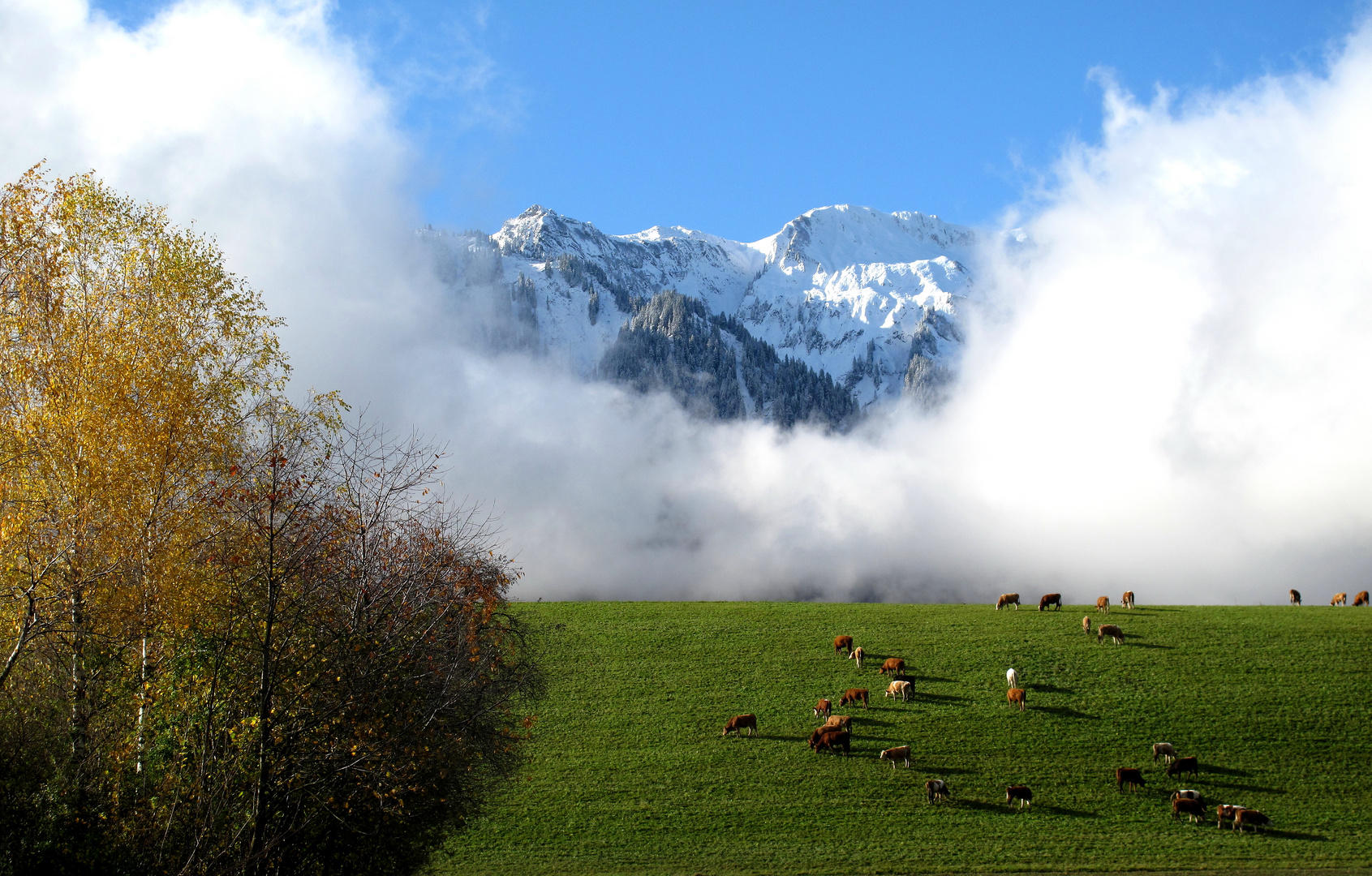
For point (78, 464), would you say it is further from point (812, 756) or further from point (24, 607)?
point (812, 756)

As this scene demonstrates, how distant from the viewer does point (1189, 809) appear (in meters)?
34.2

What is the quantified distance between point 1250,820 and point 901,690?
1593 centimetres

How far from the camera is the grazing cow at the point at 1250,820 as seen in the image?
108ft

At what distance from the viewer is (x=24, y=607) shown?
18688mm

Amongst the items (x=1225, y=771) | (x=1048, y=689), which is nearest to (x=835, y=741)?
(x=1048, y=689)

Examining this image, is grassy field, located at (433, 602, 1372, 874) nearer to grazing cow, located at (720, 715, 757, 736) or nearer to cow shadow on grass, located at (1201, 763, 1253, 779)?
cow shadow on grass, located at (1201, 763, 1253, 779)

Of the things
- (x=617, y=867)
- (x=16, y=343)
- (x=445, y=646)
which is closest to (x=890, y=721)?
(x=617, y=867)

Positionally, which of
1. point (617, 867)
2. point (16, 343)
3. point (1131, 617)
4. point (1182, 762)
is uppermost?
point (16, 343)

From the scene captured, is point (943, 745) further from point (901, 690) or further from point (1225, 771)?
point (1225, 771)

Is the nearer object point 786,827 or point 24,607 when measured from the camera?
point 24,607

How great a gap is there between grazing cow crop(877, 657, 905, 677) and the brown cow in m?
11.3

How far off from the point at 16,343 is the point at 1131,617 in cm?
5863

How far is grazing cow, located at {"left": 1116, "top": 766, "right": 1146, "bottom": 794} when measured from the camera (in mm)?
36219

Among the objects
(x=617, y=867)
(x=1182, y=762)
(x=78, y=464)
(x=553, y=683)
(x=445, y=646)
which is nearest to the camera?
(x=78, y=464)
